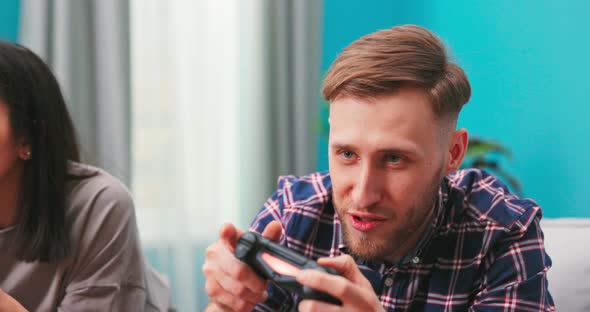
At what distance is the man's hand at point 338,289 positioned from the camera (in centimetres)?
83

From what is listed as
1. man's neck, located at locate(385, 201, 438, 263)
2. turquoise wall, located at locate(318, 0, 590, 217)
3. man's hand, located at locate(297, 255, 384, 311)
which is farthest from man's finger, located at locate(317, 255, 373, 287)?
turquoise wall, located at locate(318, 0, 590, 217)

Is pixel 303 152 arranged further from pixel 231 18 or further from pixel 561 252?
pixel 561 252

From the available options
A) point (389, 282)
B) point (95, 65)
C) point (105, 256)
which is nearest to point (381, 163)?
point (389, 282)

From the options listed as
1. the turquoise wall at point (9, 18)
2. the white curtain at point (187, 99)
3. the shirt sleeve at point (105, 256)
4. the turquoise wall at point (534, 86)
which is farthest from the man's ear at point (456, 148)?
the turquoise wall at point (9, 18)

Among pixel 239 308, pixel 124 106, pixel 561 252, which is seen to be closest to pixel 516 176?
pixel 561 252

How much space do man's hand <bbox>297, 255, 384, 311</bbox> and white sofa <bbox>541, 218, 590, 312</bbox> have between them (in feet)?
2.03

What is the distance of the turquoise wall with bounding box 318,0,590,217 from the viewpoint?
2.25 meters

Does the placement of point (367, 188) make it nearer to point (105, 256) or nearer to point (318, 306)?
point (318, 306)

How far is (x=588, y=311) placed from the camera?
1.31 m

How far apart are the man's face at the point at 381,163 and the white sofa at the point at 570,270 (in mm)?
415

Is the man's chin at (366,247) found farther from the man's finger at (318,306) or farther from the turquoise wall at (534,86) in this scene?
the turquoise wall at (534,86)

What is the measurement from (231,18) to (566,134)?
162cm

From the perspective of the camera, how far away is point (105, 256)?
1.43 meters

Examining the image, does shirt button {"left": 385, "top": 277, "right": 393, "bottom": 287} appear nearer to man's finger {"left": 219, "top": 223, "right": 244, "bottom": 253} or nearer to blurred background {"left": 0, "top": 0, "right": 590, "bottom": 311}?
man's finger {"left": 219, "top": 223, "right": 244, "bottom": 253}
